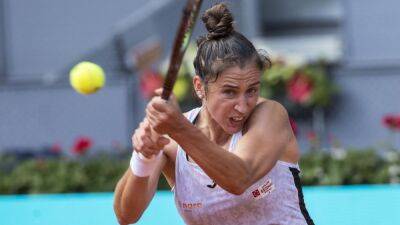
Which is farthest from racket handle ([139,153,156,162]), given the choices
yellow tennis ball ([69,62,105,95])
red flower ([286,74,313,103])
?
red flower ([286,74,313,103])

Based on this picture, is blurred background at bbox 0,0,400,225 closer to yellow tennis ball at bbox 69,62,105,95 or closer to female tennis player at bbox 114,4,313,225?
yellow tennis ball at bbox 69,62,105,95

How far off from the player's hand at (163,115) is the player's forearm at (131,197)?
564 mm

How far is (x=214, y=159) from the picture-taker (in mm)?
3188

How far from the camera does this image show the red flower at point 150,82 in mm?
10742

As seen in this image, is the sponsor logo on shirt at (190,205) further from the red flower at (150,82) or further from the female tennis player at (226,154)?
the red flower at (150,82)

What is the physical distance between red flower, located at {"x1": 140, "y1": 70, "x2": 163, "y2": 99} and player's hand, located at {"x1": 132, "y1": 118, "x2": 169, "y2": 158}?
7370mm

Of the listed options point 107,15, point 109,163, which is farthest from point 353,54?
point 109,163

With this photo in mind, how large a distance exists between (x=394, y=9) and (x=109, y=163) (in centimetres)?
395

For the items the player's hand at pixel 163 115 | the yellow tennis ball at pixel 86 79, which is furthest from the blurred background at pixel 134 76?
the player's hand at pixel 163 115

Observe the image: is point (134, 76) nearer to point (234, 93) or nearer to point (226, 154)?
point (234, 93)

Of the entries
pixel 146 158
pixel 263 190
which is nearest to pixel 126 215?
pixel 146 158

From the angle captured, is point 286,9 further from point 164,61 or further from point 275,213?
point 275,213

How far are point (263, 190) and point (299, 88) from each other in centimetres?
675

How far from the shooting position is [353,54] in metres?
11.2
